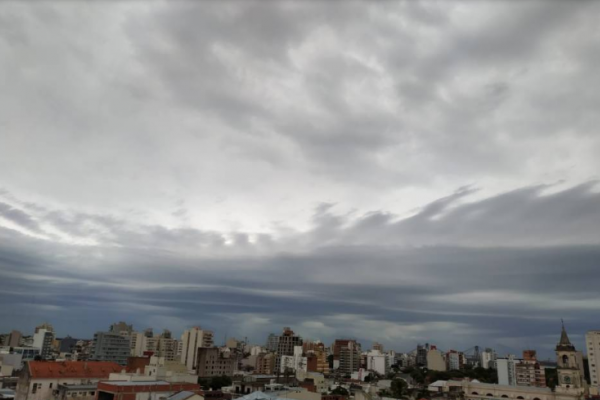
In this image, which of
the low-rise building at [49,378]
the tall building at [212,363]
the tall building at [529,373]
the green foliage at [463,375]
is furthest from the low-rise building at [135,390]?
the tall building at [529,373]

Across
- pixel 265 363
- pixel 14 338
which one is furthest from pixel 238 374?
pixel 14 338

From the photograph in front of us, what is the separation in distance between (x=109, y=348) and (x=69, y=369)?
72.2 metres

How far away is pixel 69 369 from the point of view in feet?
188

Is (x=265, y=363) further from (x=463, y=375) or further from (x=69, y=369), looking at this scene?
(x=69, y=369)

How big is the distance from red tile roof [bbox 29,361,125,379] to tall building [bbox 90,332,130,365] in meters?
64.1

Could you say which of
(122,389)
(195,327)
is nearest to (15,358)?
(195,327)

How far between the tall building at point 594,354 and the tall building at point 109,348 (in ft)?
386

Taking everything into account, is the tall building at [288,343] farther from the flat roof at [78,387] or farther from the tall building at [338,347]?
the flat roof at [78,387]

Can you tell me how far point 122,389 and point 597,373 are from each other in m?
112

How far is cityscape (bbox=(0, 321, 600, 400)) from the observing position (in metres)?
53.1

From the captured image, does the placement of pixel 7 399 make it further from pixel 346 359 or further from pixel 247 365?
pixel 346 359

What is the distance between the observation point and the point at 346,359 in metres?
165

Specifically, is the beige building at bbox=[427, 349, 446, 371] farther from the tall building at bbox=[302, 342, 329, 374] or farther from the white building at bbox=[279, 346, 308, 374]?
the white building at bbox=[279, 346, 308, 374]

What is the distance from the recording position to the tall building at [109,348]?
12169cm
